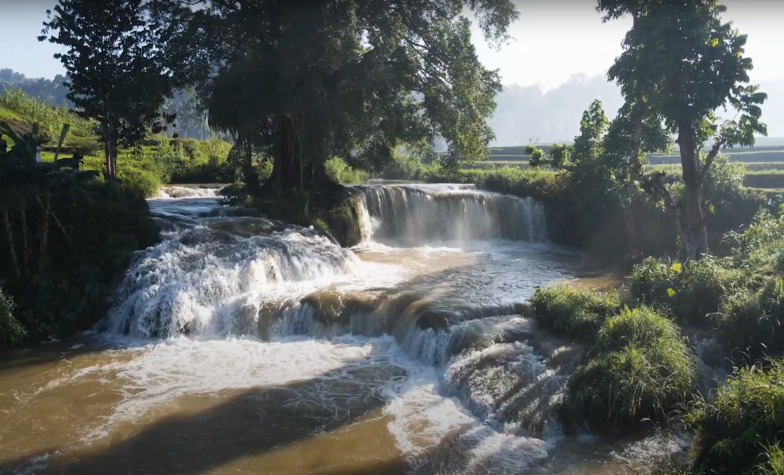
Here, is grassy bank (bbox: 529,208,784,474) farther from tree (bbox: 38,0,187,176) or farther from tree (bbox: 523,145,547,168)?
tree (bbox: 38,0,187,176)

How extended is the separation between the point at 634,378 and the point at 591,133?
12.7 m

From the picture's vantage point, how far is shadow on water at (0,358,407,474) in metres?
6.11

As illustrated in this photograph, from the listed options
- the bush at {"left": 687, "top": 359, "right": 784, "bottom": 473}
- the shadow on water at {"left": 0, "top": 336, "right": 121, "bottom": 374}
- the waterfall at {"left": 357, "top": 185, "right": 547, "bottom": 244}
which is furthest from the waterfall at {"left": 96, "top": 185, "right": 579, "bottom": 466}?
the bush at {"left": 687, "top": 359, "right": 784, "bottom": 473}

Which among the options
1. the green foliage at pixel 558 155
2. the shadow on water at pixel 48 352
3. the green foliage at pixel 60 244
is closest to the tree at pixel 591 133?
the green foliage at pixel 558 155

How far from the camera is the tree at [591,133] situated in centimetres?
1770

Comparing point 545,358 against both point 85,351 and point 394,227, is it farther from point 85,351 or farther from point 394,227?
point 394,227

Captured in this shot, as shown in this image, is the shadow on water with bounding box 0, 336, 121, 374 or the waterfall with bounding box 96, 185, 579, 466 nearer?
the waterfall with bounding box 96, 185, 579, 466

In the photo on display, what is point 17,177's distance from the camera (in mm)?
9977

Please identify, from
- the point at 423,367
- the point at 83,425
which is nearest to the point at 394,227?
Answer: the point at 423,367

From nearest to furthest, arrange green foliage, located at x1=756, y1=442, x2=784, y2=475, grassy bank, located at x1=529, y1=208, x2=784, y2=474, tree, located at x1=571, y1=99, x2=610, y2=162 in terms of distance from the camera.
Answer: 1. green foliage, located at x1=756, y1=442, x2=784, y2=475
2. grassy bank, located at x1=529, y1=208, x2=784, y2=474
3. tree, located at x1=571, y1=99, x2=610, y2=162

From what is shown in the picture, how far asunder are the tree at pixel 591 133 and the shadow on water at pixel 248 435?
1239 cm

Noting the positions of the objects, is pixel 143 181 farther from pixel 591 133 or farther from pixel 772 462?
pixel 772 462

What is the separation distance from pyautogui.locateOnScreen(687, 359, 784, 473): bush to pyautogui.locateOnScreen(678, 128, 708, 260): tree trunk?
6314 mm

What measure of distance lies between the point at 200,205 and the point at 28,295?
7.00 m
